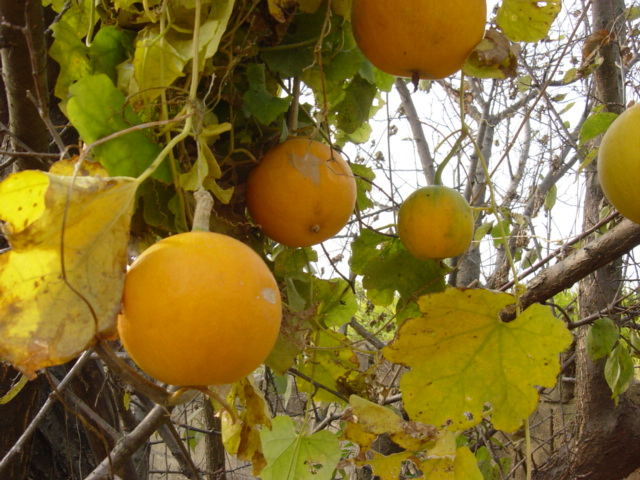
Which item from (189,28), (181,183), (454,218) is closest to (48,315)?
(181,183)

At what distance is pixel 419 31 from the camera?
2.41 feet

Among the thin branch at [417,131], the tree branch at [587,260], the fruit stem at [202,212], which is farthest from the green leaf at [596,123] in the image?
the thin branch at [417,131]

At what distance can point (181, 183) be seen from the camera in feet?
2.21

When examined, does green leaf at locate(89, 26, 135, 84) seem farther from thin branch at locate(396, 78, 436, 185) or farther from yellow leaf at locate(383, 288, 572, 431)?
thin branch at locate(396, 78, 436, 185)

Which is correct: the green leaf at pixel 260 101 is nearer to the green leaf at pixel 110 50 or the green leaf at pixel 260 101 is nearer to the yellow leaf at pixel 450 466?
the green leaf at pixel 110 50

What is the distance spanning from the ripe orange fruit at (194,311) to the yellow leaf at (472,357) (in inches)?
14.8

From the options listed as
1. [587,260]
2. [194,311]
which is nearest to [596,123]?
[587,260]

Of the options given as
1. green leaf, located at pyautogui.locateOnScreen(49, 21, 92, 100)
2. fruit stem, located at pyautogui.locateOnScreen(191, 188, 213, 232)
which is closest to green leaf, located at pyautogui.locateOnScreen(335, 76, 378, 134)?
green leaf, located at pyautogui.locateOnScreen(49, 21, 92, 100)

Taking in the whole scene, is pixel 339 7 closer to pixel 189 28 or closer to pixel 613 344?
pixel 189 28

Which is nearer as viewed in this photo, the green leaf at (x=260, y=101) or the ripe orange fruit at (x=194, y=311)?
the ripe orange fruit at (x=194, y=311)

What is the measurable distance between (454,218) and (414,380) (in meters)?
0.28

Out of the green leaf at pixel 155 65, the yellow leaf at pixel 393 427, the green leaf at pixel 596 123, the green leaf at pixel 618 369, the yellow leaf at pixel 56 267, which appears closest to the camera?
the yellow leaf at pixel 56 267

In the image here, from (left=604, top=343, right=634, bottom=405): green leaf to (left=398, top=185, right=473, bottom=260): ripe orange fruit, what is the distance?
2.74ft

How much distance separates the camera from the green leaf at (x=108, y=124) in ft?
2.05
